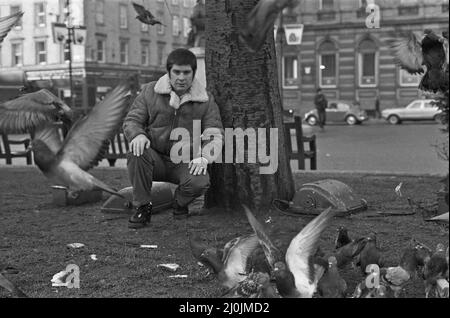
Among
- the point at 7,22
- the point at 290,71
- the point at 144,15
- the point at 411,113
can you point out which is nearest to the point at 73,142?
the point at 7,22

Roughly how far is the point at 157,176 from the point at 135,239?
67 cm

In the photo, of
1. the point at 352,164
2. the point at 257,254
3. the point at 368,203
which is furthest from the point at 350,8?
the point at 257,254

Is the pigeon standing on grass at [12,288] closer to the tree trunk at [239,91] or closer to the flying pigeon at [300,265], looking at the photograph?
the flying pigeon at [300,265]

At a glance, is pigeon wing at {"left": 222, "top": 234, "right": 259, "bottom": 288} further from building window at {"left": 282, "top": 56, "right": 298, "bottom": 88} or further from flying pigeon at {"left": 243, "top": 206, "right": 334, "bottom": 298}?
building window at {"left": 282, "top": 56, "right": 298, "bottom": 88}

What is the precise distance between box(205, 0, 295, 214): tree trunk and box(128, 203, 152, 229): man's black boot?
2.23ft

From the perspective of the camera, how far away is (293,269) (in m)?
2.81

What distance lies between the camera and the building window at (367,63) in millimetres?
39438

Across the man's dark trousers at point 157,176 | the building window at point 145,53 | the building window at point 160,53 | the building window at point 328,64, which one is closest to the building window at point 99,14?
the building window at point 145,53

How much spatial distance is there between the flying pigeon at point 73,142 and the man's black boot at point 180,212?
1486 mm

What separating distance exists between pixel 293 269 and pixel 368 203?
359 centimetres

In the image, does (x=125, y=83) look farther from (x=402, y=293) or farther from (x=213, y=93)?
(x=402, y=293)

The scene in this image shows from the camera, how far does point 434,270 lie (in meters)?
2.91

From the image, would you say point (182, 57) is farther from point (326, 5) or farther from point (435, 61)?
point (326, 5)

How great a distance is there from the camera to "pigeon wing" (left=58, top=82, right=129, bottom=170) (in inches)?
152
